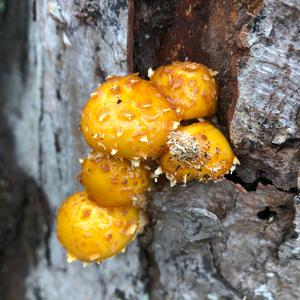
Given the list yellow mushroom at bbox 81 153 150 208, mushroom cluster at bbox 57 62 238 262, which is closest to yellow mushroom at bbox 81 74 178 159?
mushroom cluster at bbox 57 62 238 262

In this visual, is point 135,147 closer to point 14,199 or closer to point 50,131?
point 50,131

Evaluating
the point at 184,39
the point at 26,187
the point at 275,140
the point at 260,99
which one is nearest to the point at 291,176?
the point at 275,140

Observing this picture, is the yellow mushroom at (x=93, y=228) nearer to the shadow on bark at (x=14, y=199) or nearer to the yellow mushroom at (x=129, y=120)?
the yellow mushroom at (x=129, y=120)

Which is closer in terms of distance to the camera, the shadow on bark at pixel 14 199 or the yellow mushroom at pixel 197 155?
the yellow mushroom at pixel 197 155

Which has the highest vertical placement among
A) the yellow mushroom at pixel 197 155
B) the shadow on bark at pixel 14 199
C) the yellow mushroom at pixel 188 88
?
the yellow mushroom at pixel 188 88

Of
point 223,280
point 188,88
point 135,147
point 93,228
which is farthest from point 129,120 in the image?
point 223,280

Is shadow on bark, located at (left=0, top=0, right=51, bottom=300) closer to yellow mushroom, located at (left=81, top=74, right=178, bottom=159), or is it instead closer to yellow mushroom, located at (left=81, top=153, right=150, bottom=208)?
yellow mushroom, located at (left=81, top=153, right=150, bottom=208)

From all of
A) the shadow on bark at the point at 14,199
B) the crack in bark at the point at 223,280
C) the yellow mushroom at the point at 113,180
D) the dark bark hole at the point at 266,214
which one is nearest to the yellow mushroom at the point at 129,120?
the yellow mushroom at the point at 113,180
